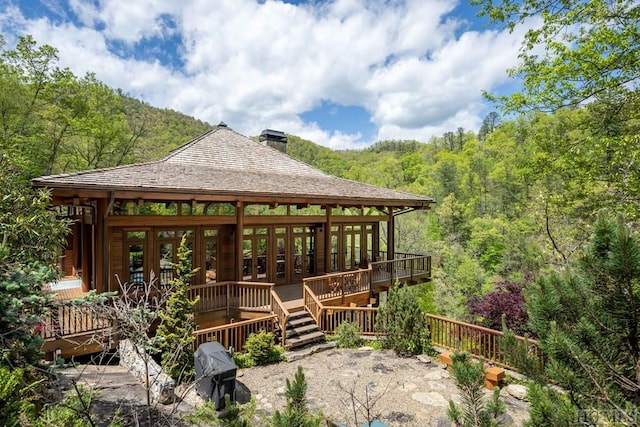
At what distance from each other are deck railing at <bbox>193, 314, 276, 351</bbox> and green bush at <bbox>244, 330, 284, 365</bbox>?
39cm

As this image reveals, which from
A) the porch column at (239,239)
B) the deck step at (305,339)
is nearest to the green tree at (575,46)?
the porch column at (239,239)

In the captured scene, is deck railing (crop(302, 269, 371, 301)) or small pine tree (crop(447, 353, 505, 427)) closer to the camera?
small pine tree (crop(447, 353, 505, 427))

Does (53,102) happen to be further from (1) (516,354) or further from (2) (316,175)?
(1) (516,354)

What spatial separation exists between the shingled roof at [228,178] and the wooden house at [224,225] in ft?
0.12

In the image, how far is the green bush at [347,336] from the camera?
30.7 feet

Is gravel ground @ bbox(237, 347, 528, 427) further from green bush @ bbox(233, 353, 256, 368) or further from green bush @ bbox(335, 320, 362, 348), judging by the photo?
green bush @ bbox(335, 320, 362, 348)

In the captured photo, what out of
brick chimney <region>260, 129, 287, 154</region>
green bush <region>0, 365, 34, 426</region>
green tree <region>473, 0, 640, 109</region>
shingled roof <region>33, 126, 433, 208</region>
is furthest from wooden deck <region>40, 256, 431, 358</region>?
brick chimney <region>260, 129, 287, 154</region>

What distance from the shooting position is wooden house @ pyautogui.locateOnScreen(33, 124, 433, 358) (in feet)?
28.1

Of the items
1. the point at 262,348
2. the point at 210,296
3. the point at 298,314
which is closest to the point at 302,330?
the point at 298,314

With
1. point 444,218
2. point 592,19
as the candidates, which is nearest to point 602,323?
point 592,19

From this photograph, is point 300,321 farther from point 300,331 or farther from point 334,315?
point 334,315

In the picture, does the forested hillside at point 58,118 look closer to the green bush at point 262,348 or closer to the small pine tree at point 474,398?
the green bush at point 262,348

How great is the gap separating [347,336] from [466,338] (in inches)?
121

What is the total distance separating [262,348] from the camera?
26.8 feet
